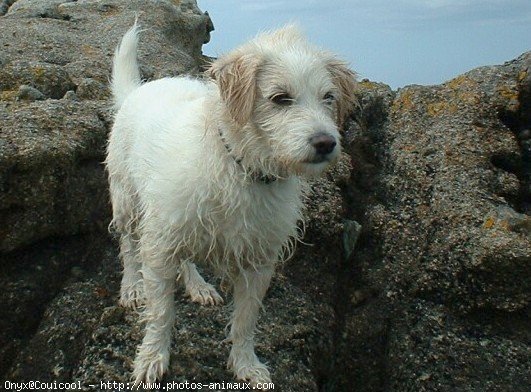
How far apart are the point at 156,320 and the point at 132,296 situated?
88 centimetres

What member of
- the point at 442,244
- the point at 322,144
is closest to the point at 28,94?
the point at 322,144

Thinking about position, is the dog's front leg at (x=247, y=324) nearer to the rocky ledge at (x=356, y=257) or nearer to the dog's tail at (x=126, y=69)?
the rocky ledge at (x=356, y=257)

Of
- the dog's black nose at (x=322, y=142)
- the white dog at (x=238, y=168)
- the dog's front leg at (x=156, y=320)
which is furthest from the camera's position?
the dog's front leg at (x=156, y=320)

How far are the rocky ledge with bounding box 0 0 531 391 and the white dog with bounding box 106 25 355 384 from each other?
1.40 feet

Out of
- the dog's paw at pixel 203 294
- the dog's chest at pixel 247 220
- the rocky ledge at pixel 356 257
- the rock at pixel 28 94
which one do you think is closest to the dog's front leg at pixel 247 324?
the rocky ledge at pixel 356 257

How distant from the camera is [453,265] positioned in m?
6.19

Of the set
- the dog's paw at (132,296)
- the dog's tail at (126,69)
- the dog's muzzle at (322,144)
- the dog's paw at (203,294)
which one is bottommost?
the dog's paw at (132,296)

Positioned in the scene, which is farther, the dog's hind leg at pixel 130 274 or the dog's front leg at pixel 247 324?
the dog's hind leg at pixel 130 274

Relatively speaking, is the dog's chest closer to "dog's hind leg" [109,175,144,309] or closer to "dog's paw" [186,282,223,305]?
"dog's paw" [186,282,223,305]

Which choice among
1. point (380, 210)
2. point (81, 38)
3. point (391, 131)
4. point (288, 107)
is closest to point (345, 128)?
point (391, 131)

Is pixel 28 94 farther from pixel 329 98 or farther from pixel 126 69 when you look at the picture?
pixel 329 98

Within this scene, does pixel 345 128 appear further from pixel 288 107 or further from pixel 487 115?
pixel 288 107

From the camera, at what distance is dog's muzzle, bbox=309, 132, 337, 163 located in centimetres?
418

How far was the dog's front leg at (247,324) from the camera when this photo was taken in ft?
16.8
